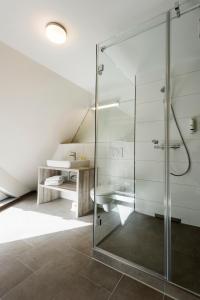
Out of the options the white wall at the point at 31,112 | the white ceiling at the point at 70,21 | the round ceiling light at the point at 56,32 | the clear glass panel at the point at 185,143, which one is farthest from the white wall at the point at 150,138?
the white wall at the point at 31,112

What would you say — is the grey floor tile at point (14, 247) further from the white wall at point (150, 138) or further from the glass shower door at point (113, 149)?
the white wall at point (150, 138)

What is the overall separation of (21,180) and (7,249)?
1729 millimetres

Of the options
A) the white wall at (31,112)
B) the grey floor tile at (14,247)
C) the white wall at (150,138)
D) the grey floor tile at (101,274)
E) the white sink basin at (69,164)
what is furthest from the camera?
the white sink basin at (69,164)

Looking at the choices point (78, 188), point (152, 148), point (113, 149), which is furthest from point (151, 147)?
point (78, 188)

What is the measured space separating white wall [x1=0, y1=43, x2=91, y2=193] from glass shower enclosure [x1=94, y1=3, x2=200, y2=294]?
2.53 feet

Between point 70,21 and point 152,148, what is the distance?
1.87m

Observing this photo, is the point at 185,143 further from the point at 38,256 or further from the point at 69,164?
the point at 38,256

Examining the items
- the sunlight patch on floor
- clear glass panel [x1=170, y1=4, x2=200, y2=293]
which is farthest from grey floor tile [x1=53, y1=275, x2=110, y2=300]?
clear glass panel [x1=170, y1=4, x2=200, y2=293]

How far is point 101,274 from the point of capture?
4.36 feet

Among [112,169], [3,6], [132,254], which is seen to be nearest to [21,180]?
[112,169]

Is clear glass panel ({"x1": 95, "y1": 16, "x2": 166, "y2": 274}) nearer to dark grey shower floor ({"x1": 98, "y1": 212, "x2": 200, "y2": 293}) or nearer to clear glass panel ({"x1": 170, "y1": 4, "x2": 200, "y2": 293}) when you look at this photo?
dark grey shower floor ({"x1": 98, "y1": 212, "x2": 200, "y2": 293})

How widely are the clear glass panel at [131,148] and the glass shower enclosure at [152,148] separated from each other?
0.04ft

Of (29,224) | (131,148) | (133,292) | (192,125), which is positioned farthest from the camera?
(131,148)

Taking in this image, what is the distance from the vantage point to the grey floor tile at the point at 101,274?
1.24m
